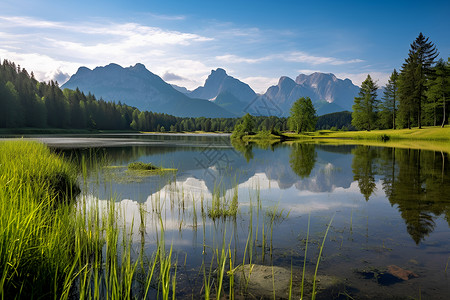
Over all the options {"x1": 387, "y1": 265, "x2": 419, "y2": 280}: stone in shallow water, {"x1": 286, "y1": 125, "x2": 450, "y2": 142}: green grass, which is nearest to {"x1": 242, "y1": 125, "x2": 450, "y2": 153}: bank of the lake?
{"x1": 286, "y1": 125, "x2": 450, "y2": 142}: green grass

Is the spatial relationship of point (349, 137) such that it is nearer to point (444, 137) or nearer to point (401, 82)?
point (401, 82)

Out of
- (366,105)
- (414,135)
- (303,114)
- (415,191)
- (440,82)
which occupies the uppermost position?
(440,82)

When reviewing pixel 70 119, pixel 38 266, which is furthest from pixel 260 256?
pixel 70 119

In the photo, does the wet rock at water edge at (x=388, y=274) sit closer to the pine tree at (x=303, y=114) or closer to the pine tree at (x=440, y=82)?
the pine tree at (x=440, y=82)

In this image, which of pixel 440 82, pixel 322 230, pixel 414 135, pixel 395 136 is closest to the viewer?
pixel 322 230

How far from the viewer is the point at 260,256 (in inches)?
281

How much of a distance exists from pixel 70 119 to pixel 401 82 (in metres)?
131

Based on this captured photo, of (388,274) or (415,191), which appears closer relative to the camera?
(388,274)

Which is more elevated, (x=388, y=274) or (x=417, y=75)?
(x=417, y=75)

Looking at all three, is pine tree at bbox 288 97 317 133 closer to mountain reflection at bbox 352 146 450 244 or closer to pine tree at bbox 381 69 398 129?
pine tree at bbox 381 69 398 129

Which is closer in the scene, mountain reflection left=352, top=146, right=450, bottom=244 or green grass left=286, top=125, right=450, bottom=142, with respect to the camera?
mountain reflection left=352, top=146, right=450, bottom=244

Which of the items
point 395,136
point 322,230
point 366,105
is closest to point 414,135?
point 395,136

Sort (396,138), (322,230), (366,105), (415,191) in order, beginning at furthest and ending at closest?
(366,105)
(396,138)
(415,191)
(322,230)

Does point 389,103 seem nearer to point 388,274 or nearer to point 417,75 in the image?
point 417,75
